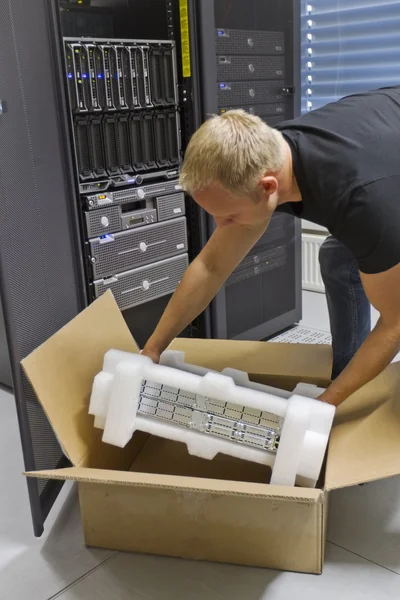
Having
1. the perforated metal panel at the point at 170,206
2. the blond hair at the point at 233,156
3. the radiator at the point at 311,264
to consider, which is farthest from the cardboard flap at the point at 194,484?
the radiator at the point at 311,264

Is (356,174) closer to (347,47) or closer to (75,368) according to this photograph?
(75,368)

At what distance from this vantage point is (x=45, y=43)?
1.50 metres

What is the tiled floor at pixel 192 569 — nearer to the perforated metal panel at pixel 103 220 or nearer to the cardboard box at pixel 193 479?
Result: the cardboard box at pixel 193 479

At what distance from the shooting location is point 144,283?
2166 millimetres

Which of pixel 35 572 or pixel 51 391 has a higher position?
pixel 51 391

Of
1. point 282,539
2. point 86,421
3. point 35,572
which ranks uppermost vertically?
point 86,421

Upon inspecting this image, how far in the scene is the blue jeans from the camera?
1.65m

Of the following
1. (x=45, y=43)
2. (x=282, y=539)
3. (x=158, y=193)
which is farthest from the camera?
(x=158, y=193)

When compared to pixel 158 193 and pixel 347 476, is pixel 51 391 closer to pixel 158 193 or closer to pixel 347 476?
pixel 347 476

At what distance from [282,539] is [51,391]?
609 mm

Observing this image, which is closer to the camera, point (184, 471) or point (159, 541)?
point (159, 541)

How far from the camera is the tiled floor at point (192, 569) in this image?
1.26m

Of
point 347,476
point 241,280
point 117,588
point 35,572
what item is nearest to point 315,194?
point 347,476

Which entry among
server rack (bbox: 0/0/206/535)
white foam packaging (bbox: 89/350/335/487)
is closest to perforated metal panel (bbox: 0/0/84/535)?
server rack (bbox: 0/0/206/535)
